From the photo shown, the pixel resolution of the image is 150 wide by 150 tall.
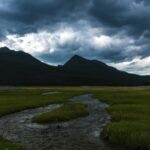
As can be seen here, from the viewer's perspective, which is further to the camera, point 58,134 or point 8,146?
point 58,134

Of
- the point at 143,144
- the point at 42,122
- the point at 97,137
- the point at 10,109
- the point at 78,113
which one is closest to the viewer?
the point at 143,144

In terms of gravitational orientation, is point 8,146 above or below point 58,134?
below

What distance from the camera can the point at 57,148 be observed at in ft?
86.9

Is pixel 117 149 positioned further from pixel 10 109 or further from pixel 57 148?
pixel 10 109

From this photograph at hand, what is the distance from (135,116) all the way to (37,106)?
82.3ft

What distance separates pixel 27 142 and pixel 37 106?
110 feet

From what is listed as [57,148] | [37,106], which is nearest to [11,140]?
[57,148]

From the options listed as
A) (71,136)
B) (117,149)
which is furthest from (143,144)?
(71,136)

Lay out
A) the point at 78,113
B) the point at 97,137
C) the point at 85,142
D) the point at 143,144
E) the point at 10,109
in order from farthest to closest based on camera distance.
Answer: the point at 10,109 → the point at 78,113 → the point at 97,137 → the point at 85,142 → the point at 143,144

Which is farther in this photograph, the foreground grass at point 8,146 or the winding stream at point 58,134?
the winding stream at point 58,134

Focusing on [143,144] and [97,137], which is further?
[97,137]

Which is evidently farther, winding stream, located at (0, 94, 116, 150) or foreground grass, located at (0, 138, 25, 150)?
winding stream, located at (0, 94, 116, 150)

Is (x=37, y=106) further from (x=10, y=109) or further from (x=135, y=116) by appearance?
(x=135, y=116)

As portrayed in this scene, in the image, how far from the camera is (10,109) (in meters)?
54.4
